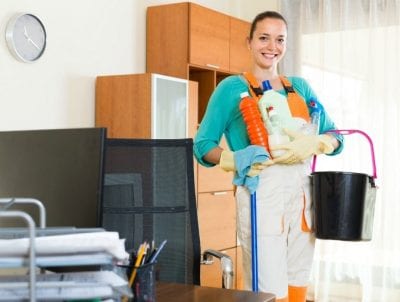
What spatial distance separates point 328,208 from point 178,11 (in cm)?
226

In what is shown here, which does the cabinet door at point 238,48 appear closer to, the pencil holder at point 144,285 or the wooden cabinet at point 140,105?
the wooden cabinet at point 140,105

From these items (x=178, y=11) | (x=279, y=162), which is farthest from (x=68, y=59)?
(x=279, y=162)

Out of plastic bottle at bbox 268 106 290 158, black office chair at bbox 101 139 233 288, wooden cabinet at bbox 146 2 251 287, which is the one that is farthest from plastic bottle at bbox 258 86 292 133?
wooden cabinet at bbox 146 2 251 287

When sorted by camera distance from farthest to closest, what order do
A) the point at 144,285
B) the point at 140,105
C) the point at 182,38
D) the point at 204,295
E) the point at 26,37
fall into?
the point at 182,38, the point at 140,105, the point at 26,37, the point at 204,295, the point at 144,285

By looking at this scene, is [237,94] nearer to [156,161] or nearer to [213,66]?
[156,161]

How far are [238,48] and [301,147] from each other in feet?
8.10

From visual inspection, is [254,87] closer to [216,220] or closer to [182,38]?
[182,38]

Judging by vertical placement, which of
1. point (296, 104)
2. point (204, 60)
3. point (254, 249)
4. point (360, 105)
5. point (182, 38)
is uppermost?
point (182, 38)

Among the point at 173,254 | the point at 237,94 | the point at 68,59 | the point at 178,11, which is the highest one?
the point at 178,11

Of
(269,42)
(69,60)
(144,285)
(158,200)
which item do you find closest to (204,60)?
(69,60)

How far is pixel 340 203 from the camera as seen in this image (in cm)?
207

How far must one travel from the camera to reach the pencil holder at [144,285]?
1003 millimetres

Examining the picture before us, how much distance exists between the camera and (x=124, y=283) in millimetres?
759

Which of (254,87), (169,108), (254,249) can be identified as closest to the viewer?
(254,249)
